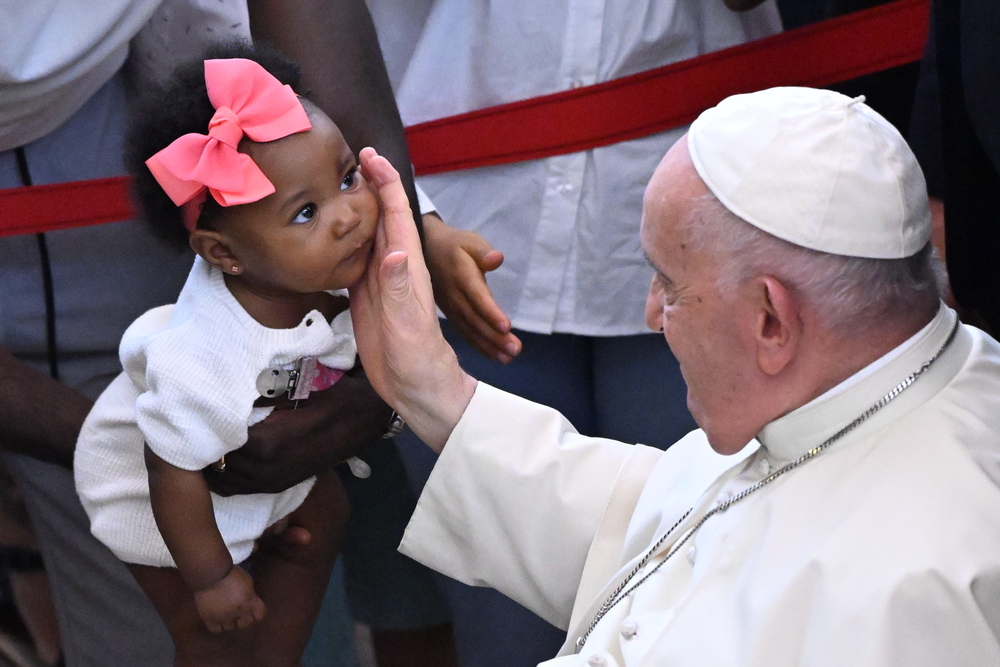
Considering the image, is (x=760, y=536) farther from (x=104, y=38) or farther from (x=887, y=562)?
(x=104, y=38)

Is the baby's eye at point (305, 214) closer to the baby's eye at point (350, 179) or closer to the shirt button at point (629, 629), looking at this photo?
the baby's eye at point (350, 179)

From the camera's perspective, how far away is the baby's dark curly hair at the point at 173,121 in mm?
1485

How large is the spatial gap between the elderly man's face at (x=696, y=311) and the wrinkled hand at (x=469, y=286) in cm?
48

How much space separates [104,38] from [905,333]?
4.16 feet

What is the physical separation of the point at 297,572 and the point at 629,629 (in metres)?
0.66

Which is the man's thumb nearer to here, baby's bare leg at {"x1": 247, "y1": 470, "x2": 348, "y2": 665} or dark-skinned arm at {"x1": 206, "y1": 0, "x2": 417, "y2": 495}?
dark-skinned arm at {"x1": 206, "y1": 0, "x2": 417, "y2": 495}

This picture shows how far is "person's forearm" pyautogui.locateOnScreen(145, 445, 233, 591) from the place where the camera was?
5.29 feet

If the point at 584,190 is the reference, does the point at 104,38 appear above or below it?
above

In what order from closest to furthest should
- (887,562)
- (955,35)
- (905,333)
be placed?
(887,562)
(905,333)
(955,35)

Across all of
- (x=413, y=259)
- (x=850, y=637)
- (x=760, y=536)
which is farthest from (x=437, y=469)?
(x=850, y=637)

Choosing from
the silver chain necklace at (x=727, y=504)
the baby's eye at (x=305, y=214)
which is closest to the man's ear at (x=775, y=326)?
the silver chain necklace at (x=727, y=504)

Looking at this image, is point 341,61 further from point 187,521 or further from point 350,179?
point 187,521

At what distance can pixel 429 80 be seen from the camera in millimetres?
2180

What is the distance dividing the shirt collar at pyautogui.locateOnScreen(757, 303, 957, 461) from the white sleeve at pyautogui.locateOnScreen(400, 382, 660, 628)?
482 millimetres
